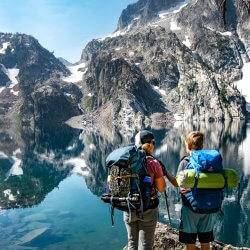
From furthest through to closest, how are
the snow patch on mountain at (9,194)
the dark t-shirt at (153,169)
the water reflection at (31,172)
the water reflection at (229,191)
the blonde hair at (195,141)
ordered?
1. the water reflection at (31,172)
2. the snow patch on mountain at (9,194)
3. the water reflection at (229,191)
4. the blonde hair at (195,141)
5. the dark t-shirt at (153,169)

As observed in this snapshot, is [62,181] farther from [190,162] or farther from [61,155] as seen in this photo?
[190,162]

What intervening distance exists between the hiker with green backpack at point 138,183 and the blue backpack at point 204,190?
0.76 metres

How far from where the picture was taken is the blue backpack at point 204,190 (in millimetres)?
11695

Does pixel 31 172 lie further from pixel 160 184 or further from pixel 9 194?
pixel 160 184

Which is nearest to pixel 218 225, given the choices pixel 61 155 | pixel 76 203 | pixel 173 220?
pixel 173 220

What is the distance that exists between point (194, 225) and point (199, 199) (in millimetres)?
950

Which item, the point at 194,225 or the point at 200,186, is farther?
the point at 194,225

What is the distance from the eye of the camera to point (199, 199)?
11.9m

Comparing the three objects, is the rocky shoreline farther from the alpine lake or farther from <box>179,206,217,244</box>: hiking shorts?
the alpine lake

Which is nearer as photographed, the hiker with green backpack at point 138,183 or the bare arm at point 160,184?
the hiker with green backpack at point 138,183

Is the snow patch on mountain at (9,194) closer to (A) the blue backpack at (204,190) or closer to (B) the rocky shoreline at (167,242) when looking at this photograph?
(B) the rocky shoreline at (167,242)

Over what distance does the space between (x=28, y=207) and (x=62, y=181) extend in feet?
96.2

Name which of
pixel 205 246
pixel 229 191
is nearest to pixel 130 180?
pixel 205 246

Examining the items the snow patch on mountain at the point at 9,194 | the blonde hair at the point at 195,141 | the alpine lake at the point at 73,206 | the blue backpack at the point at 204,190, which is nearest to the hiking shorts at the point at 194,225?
the blue backpack at the point at 204,190
